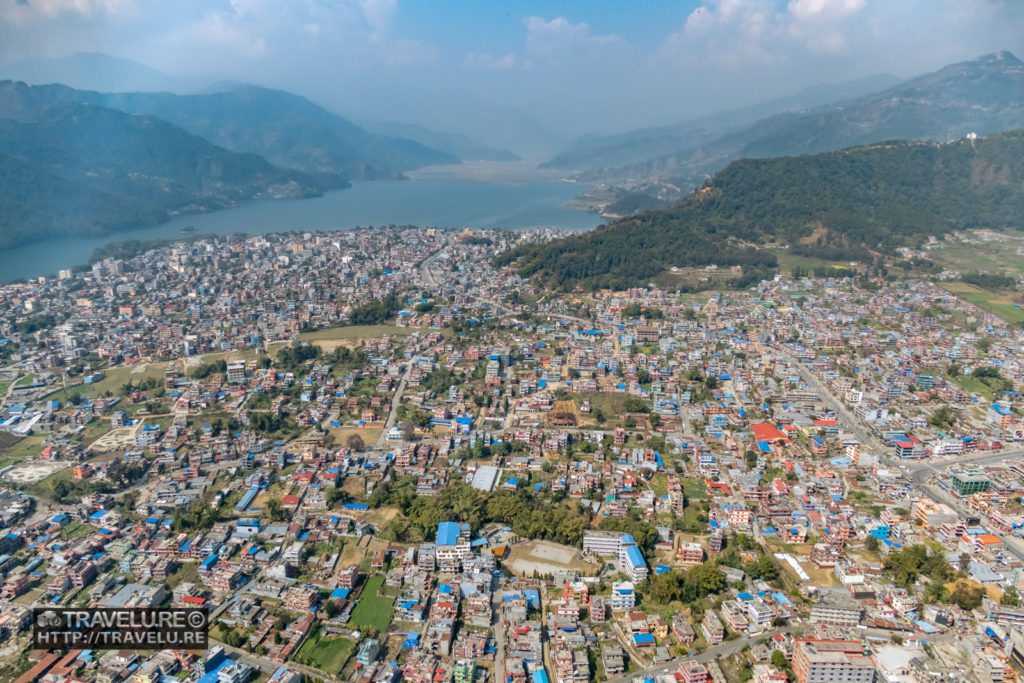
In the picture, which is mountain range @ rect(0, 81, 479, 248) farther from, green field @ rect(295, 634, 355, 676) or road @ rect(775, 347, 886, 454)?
road @ rect(775, 347, 886, 454)

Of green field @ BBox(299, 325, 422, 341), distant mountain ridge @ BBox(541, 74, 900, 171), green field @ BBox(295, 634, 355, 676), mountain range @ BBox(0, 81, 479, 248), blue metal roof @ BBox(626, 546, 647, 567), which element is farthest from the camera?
distant mountain ridge @ BBox(541, 74, 900, 171)

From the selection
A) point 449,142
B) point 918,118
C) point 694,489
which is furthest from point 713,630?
point 449,142

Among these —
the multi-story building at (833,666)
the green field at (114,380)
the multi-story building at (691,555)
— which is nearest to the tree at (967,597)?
the multi-story building at (833,666)

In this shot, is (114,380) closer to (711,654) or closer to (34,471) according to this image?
(34,471)

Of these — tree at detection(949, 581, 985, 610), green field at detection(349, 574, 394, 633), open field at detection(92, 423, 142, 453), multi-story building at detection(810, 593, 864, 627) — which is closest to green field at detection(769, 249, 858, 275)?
tree at detection(949, 581, 985, 610)

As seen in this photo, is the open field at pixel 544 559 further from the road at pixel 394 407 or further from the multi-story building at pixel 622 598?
the road at pixel 394 407

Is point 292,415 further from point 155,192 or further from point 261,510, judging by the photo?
point 155,192
